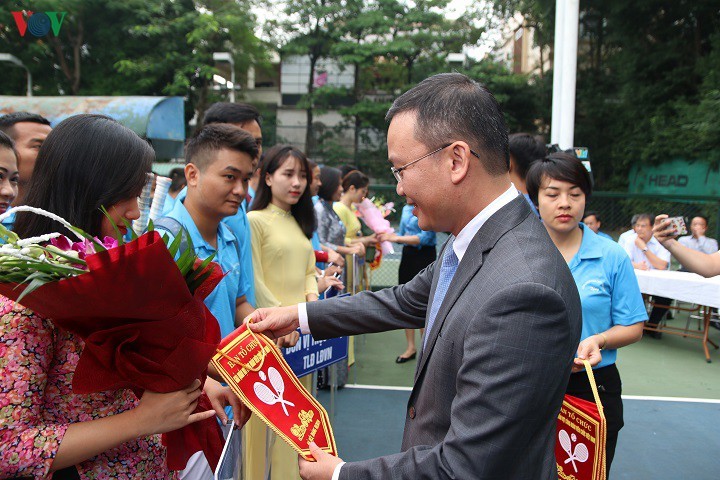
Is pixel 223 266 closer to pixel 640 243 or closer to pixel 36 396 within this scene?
pixel 36 396

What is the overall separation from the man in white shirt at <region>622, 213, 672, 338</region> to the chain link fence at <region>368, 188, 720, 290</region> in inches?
99.7

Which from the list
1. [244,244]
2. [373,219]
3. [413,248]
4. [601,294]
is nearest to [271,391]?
[244,244]

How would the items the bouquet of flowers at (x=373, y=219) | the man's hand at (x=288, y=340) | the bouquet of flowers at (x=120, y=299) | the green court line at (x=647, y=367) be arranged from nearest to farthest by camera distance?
the bouquet of flowers at (x=120, y=299), the man's hand at (x=288, y=340), the green court line at (x=647, y=367), the bouquet of flowers at (x=373, y=219)

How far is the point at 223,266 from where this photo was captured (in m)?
2.77

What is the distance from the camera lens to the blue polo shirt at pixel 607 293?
8.92 feet

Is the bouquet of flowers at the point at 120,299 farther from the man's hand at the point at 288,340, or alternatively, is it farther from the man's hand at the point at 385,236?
the man's hand at the point at 385,236

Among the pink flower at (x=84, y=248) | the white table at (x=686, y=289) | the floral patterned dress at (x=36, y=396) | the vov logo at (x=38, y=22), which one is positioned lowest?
the white table at (x=686, y=289)

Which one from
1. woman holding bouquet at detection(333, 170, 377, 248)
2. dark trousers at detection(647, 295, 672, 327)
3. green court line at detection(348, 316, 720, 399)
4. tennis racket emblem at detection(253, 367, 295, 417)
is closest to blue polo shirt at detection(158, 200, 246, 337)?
tennis racket emblem at detection(253, 367, 295, 417)

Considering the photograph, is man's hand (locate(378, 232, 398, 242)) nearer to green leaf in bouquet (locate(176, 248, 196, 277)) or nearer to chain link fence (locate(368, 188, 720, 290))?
chain link fence (locate(368, 188, 720, 290))

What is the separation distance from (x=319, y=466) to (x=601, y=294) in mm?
1748

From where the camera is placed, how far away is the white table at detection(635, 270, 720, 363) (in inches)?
250

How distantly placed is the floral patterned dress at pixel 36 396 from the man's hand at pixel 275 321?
0.63m

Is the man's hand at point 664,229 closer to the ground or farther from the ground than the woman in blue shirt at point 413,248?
farther from the ground

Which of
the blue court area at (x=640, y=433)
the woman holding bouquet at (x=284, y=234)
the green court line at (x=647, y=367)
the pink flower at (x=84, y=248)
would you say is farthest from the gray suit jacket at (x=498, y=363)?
the green court line at (x=647, y=367)
